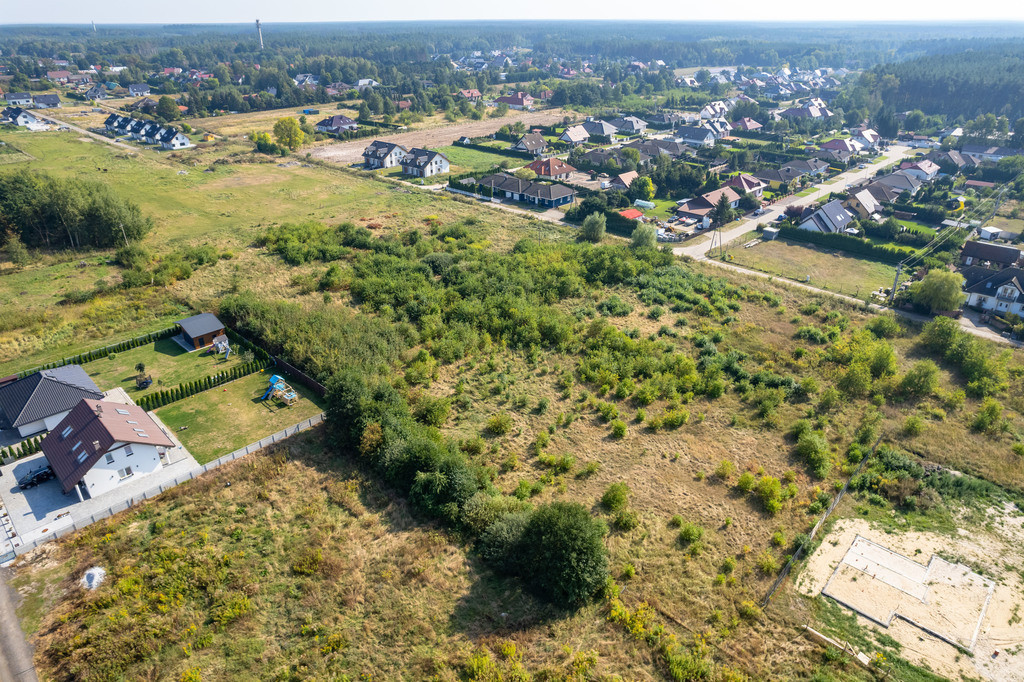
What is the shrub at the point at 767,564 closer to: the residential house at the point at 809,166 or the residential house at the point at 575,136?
the residential house at the point at 809,166

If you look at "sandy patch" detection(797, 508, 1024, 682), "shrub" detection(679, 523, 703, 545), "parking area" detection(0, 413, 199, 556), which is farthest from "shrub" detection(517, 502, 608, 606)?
"parking area" detection(0, 413, 199, 556)

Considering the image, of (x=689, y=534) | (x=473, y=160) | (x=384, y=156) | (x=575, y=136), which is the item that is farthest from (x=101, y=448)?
(x=575, y=136)

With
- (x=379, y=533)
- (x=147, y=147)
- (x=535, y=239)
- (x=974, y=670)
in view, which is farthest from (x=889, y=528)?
(x=147, y=147)

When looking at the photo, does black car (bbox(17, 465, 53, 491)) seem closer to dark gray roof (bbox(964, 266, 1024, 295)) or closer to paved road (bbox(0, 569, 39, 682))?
paved road (bbox(0, 569, 39, 682))

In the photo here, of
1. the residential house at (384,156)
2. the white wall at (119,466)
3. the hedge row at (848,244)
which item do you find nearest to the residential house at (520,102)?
the residential house at (384,156)

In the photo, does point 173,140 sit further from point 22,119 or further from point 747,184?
point 747,184

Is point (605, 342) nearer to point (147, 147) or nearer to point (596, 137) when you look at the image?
point (596, 137)

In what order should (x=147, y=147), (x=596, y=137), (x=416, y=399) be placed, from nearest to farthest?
(x=416, y=399) → (x=147, y=147) → (x=596, y=137)
